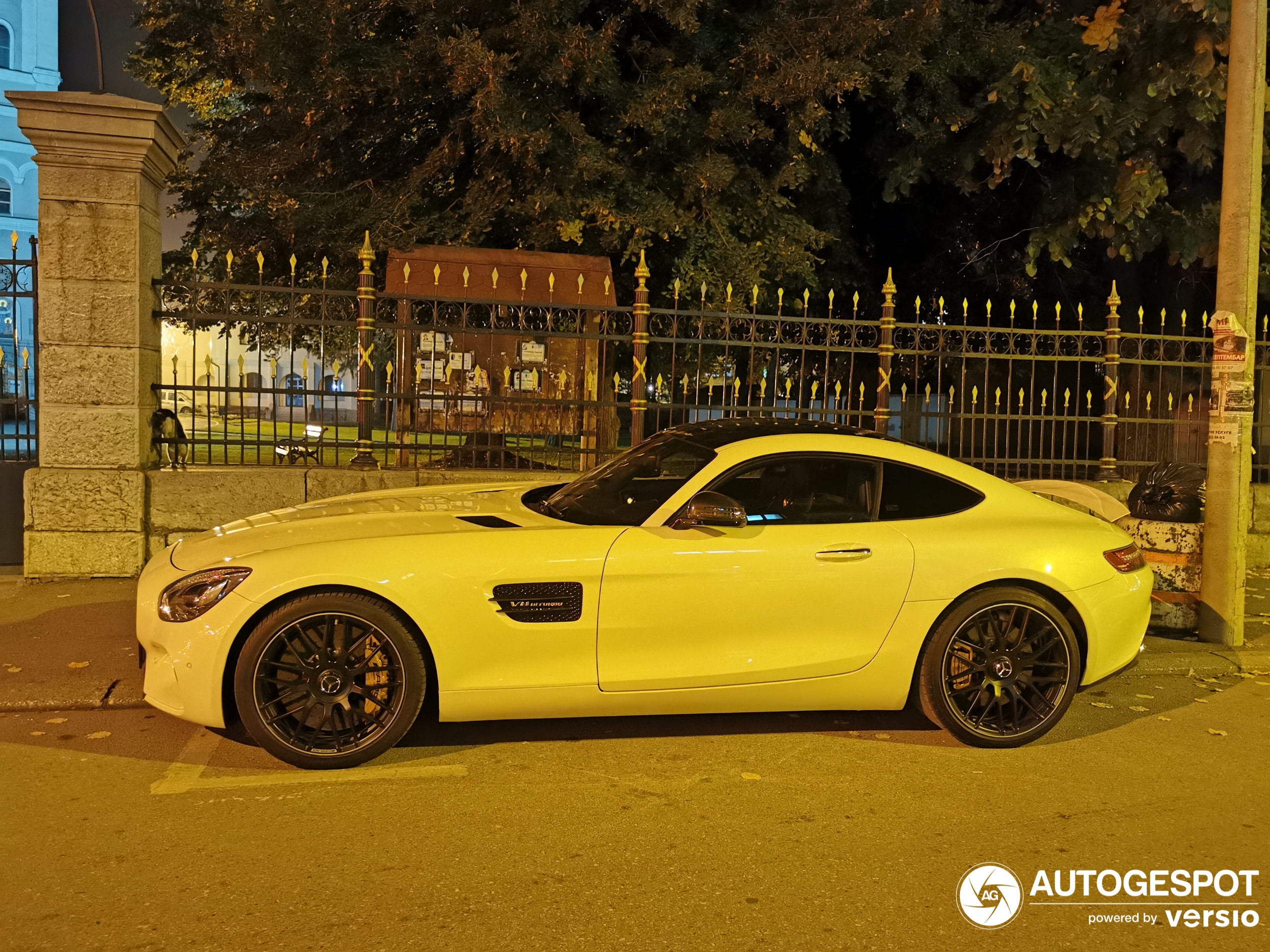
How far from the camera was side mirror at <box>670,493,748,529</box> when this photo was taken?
16.0 ft

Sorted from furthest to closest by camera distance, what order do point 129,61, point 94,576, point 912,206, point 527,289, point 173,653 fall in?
point 129,61 → point 912,206 → point 527,289 → point 94,576 → point 173,653

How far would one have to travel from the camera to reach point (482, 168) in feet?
44.0

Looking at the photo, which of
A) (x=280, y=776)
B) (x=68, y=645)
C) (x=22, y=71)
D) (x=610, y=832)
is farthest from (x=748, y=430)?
(x=22, y=71)

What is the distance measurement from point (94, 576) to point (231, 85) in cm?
1168

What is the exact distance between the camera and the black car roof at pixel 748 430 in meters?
5.53

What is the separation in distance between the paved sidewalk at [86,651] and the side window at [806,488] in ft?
8.56

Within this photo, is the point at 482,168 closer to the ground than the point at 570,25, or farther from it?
closer to the ground

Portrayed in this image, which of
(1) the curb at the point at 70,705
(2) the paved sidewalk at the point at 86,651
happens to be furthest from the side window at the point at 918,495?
(1) the curb at the point at 70,705

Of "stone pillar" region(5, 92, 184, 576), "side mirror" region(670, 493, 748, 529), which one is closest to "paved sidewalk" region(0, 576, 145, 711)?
"stone pillar" region(5, 92, 184, 576)

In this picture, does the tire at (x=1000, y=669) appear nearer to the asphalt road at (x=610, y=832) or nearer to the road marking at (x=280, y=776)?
the asphalt road at (x=610, y=832)

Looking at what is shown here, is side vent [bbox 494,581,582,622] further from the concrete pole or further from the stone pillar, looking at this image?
the stone pillar

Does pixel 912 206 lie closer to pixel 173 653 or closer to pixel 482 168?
pixel 482 168

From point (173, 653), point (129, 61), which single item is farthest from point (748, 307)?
point (129, 61)

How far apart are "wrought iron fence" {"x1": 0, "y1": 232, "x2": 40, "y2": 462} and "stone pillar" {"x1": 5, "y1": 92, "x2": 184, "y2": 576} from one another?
14cm
